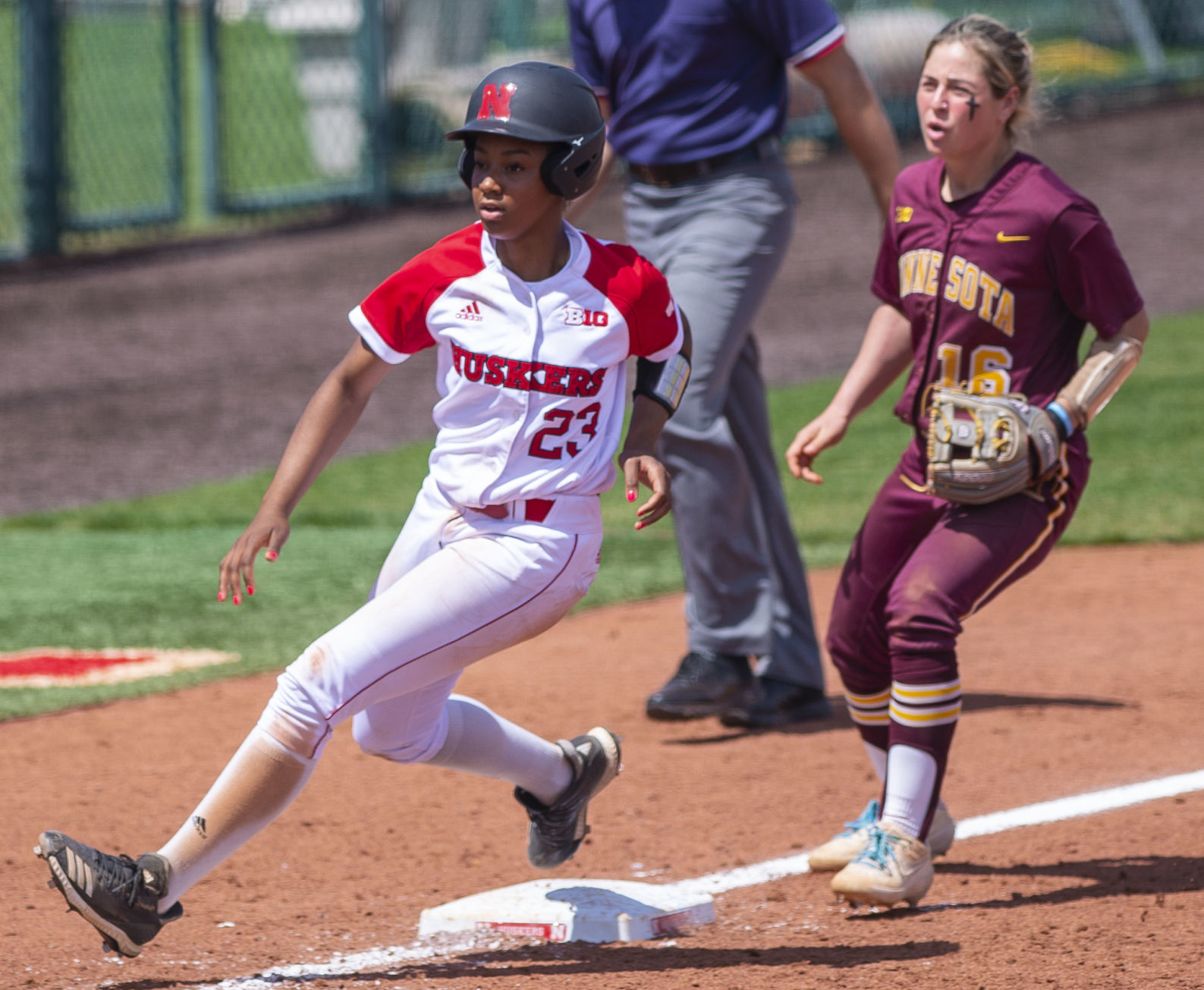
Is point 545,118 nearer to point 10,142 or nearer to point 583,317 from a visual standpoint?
point 583,317

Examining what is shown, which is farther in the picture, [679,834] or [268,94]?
[268,94]

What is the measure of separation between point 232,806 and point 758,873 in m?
1.33

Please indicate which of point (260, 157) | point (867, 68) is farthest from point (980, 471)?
point (867, 68)

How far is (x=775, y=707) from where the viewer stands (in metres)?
5.44

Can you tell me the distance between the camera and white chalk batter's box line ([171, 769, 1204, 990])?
3.46 m

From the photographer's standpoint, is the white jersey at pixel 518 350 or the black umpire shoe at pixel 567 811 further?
the black umpire shoe at pixel 567 811

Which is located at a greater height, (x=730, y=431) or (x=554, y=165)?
(x=554, y=165)

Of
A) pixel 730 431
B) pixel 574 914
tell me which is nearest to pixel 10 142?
pixel 730 431

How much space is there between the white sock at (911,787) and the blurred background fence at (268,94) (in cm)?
1264

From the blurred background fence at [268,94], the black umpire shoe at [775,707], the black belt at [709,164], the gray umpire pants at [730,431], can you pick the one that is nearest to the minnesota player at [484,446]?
the gray umpire pants at [730,431]

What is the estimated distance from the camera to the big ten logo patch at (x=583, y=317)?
3.50m

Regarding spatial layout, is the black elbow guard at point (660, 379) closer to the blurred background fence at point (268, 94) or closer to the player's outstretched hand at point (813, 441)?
the player's outstretched hand at point (813, 441)

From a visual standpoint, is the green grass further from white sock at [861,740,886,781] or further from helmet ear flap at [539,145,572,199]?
helmet ear flap at [539,145,572,199]

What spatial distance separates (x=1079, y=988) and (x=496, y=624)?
1.23 metres
